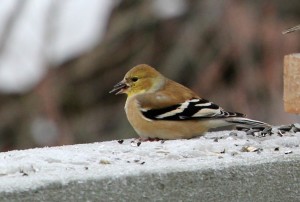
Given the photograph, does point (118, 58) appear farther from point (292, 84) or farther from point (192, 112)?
point (292, 84)

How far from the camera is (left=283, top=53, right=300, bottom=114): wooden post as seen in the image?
361 centimetres

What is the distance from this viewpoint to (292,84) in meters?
3.62

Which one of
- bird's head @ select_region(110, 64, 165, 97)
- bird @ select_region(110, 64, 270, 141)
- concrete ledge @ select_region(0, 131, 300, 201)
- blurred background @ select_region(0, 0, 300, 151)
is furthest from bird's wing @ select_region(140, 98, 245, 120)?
blurred background @ select_region(0, 0, 300, 151)

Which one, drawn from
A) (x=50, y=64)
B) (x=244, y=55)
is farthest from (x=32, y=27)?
(x=244, y=55)

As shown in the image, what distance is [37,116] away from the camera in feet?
27.5

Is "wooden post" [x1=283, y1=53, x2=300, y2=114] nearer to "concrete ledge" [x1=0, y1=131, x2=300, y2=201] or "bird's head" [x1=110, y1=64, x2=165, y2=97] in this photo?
"concrete ledge" [x1=0, y1=131, x2=300, y2=201]

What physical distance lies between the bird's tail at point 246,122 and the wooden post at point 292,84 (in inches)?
26.9

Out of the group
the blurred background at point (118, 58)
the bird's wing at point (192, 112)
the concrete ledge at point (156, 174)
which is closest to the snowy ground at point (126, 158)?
the concrete ledge at point (156, 174)

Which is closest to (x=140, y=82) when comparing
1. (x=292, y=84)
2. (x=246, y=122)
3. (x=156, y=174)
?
(x=246, y=122)

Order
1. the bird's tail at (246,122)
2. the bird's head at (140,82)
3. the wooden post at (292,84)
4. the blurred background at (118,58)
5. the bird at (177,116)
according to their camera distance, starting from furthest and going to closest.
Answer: the blurred background at (118,58), the bird's head at (140,82), the bird at (177,116), the bird's tail at (246,122), the wooden post at (292,84)

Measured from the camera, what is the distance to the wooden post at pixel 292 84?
11.8 ft

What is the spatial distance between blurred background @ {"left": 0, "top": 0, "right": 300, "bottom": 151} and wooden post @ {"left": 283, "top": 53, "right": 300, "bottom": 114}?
3.83 meters

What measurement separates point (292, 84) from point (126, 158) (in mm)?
752

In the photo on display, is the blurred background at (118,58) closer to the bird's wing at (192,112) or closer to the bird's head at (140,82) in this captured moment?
the bird's head at (140,82)
